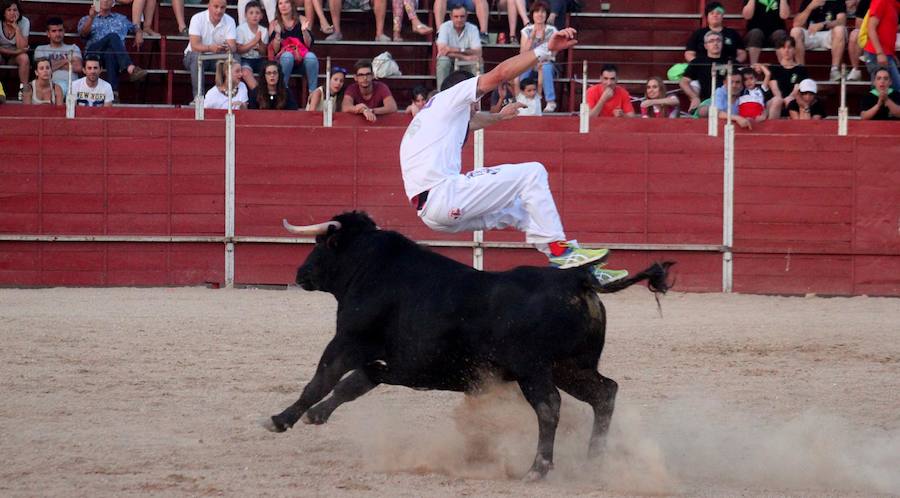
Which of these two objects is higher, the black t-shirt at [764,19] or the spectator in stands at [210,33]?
the black t-shirt at [764,19]

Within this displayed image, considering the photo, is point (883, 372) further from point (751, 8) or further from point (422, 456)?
point (751, 8)

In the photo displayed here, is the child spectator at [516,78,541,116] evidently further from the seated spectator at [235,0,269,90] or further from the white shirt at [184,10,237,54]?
the white shirt at [184,10,237,54]

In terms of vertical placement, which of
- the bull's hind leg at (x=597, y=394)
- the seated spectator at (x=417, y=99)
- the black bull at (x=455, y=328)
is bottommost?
the bull's hind leg at (x=597, y=394)

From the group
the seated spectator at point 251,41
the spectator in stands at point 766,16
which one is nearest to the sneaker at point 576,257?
the seated spectator at point 251,41

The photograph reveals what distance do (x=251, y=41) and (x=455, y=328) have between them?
29.2ft

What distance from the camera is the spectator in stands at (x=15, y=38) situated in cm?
1358

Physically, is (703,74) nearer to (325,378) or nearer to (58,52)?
(58,52)

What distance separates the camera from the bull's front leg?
17.8 ft

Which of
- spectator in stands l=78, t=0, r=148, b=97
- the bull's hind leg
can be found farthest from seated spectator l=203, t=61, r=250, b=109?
the bull's hind leg

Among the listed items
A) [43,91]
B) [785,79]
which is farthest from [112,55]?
[785,79]

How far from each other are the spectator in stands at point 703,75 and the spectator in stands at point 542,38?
137cm

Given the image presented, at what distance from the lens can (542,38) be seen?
13852 millimetres

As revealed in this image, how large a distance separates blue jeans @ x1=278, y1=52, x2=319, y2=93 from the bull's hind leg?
865 cm

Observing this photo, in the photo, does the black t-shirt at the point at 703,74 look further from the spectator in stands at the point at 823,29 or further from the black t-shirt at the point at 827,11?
the black t-shirt at the point at 827,11
